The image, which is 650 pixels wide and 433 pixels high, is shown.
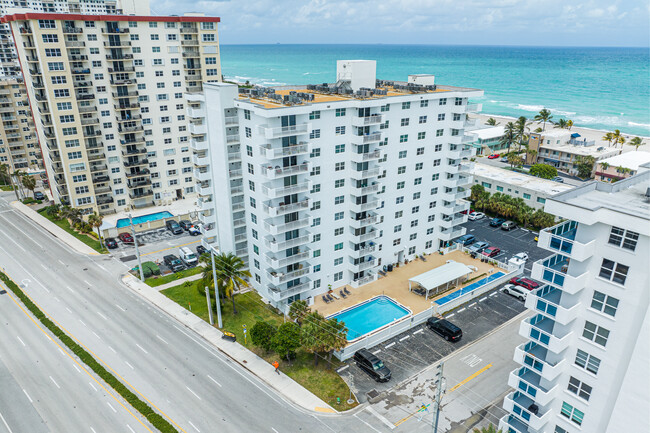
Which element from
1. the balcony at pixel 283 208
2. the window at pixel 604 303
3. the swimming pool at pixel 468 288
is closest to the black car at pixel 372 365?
the swimming pool at pixel 468 288

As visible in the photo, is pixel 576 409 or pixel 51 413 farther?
pixel 51 413

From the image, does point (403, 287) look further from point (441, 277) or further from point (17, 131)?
point (17, 131)

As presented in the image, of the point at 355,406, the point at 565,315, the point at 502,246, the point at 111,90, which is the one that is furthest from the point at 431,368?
the point at 111,90

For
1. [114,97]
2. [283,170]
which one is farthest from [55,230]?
[283,170]

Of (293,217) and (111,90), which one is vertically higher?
(111,90)

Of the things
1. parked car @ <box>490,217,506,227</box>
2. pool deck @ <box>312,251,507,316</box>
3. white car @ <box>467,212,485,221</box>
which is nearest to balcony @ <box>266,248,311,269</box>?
pool deck @ <box>312,251,507,316</box>

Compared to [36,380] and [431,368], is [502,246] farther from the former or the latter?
[36,380]
